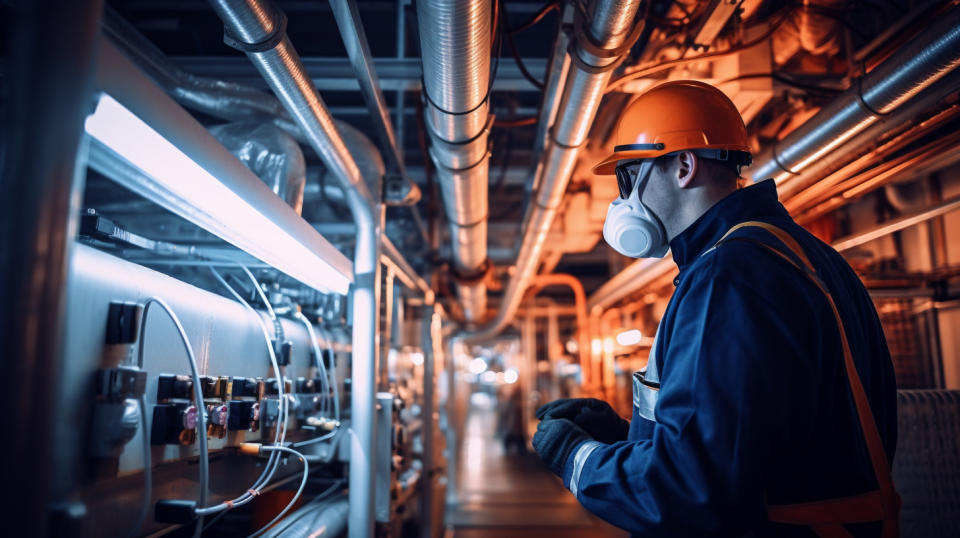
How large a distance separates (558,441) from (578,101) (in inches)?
41.0

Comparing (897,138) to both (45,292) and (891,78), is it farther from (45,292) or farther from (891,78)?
Result: (45,292)

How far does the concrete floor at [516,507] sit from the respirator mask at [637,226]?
3875mm

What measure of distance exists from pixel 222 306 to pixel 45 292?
105cm

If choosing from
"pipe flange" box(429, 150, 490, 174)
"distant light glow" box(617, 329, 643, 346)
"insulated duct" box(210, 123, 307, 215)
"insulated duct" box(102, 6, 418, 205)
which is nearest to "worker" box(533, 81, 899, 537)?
"pipe flange" box(429, 150, 490, 174)

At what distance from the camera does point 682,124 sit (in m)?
1.32

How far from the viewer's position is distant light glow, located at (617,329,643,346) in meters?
5.42

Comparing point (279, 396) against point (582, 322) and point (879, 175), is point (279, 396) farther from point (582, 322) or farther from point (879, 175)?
point (582, 322)

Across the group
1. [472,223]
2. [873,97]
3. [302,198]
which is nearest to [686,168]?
[873,97]

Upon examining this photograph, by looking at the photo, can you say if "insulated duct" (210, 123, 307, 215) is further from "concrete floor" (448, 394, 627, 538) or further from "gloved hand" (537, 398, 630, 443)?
"concrete floor" (448, 394, 627, 538)

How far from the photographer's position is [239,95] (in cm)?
210

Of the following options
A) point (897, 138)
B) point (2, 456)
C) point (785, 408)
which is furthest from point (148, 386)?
point (897, 138)

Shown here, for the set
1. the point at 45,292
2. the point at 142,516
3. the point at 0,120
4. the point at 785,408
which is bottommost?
the point at 142,516

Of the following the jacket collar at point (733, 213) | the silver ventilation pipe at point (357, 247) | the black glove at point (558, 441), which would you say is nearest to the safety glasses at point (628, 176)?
the jacket collar at point (733, 213)

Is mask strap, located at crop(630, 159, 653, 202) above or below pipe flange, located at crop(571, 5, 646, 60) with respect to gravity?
below
